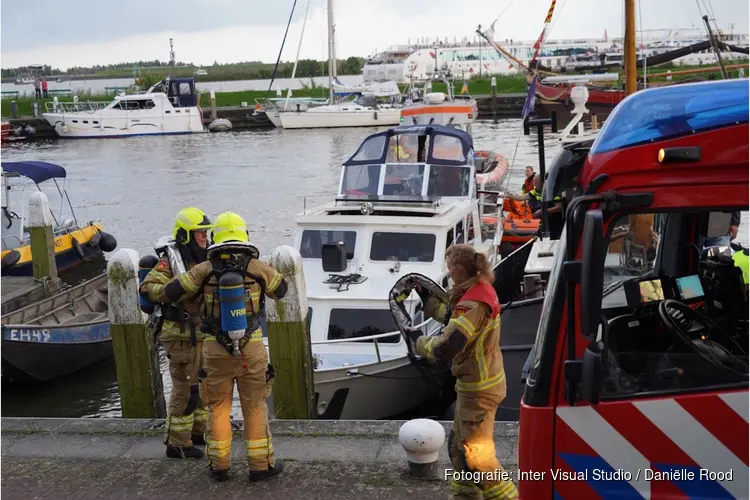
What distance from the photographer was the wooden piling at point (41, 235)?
13.5m

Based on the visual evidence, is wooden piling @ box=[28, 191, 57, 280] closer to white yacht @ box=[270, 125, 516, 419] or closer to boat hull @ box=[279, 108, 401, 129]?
white yacht @ box=[270, 125, 516, 419]

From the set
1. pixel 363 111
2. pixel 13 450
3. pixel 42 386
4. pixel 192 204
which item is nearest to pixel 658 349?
pixel 13 450

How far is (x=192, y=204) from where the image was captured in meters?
30.7

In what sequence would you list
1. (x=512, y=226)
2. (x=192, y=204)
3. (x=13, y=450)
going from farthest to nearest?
(x=192, y=204) < (x=512, y=226) < (x=13, y=450)

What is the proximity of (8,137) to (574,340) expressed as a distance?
5427cm

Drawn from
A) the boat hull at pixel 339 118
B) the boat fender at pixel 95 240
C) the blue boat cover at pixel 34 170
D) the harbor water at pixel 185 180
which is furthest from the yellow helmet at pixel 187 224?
the boat hull at pixel 339 118

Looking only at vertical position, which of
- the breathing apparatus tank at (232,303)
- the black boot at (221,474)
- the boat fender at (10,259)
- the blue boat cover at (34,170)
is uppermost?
the breathing apparatus tank at (232,303)

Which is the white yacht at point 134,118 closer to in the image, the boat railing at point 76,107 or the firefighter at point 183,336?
the boat railing at point 76,107

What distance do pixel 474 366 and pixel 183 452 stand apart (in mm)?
2520

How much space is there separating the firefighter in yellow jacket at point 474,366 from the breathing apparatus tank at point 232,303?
1.14m

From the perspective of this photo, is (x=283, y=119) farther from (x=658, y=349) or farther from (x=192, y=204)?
(x=658, y=349)

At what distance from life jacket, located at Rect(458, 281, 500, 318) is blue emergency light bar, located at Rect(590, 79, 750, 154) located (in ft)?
3.81

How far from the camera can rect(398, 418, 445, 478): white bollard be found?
18.8 feet

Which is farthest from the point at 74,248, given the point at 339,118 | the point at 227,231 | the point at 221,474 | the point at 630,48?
the point at 339,118
